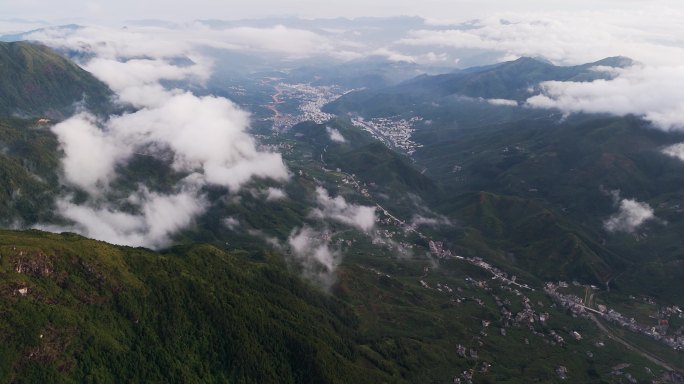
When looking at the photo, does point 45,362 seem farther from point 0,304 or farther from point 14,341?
point 0,304

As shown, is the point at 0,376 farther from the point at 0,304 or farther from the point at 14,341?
the point at 0,304

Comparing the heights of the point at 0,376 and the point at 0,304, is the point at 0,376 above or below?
below

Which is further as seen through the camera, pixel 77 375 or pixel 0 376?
pixel 77 375

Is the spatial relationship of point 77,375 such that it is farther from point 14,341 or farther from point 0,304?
point 0,304

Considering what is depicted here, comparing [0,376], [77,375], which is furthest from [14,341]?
[77,375]

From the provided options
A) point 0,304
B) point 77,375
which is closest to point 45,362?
point 77,375

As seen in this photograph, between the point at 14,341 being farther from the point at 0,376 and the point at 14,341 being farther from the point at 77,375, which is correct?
the point at 77,375

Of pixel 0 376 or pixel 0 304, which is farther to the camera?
pixel 0 304

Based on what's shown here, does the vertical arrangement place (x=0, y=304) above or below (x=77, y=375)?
above
